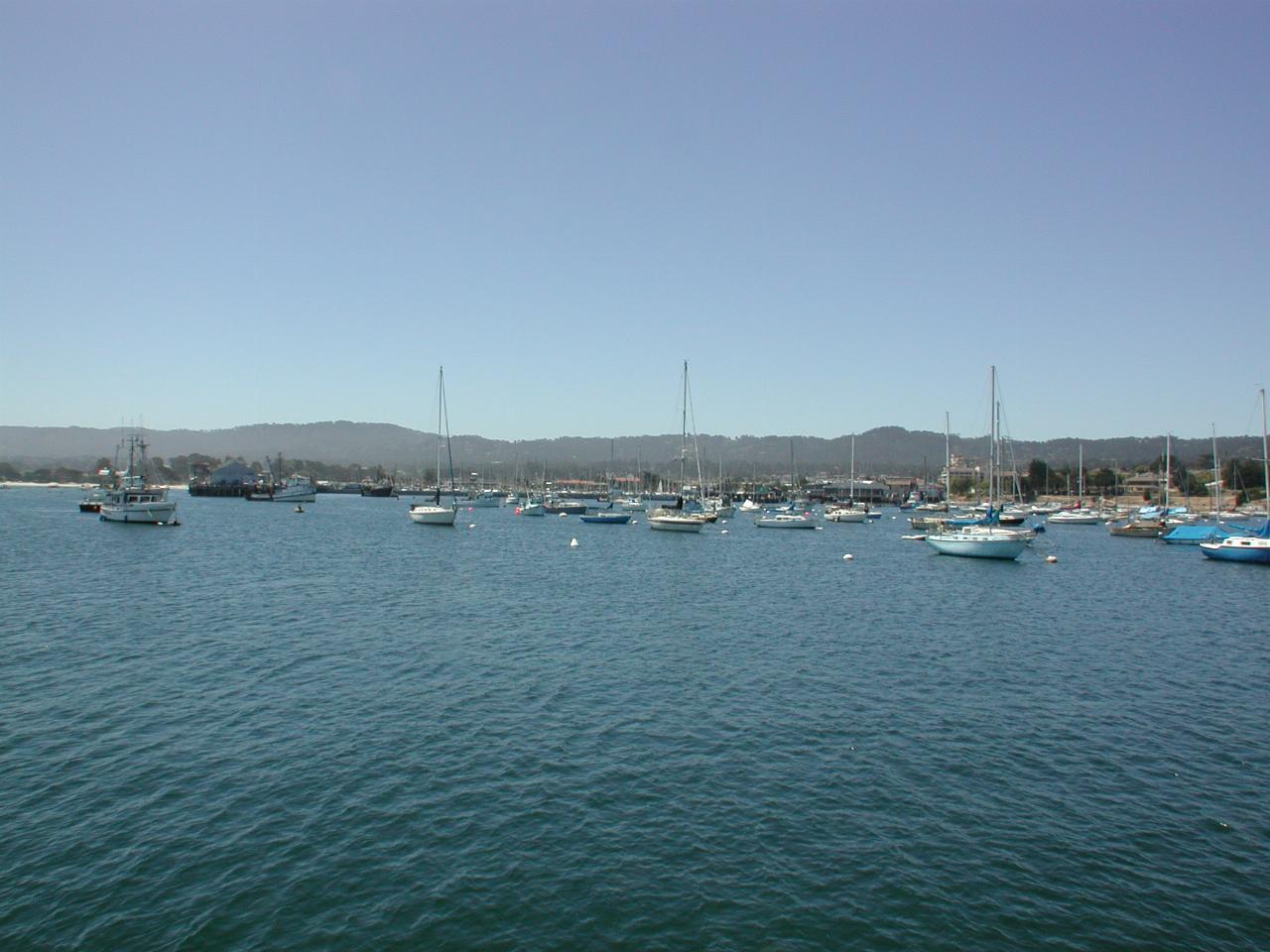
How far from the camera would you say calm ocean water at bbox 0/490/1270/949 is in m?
12.5

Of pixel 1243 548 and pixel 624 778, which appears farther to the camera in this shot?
pixel 1243 548

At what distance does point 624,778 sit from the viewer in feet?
58.5

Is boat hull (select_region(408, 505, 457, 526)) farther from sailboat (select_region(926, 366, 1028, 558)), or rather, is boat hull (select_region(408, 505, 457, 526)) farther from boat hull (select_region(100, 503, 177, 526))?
sailboat (select_region(926, 366, 1028, 558))

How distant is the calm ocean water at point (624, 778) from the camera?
12.5 m

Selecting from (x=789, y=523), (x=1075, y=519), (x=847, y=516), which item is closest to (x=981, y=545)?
(x=789, y=523)

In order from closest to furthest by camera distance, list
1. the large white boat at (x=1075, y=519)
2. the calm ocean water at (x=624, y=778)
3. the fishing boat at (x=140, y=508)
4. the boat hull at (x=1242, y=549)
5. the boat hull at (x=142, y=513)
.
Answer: the calm ocean water at (x=624, y=778)
the boat hull at (x=1242, y=549)
the boat hull at (x=142, y=513)
the fishing boat at (x=140, y=508)
the large white boat at (x=1075, y=519)

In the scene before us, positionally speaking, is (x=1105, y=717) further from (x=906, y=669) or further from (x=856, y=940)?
(x=856, y=940)

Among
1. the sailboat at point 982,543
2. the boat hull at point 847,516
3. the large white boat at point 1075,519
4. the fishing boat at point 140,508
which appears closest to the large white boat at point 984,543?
the sailboat at point 982,543

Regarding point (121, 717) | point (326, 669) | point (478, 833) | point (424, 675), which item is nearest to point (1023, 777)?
point (478, 833)

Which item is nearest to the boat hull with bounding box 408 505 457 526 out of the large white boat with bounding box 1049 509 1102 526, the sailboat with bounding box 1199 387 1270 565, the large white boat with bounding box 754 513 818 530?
the large white boat with bounding box 754 513 818 530

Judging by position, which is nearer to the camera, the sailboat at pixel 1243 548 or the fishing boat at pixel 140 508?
the sailboat at pixel 1243 548

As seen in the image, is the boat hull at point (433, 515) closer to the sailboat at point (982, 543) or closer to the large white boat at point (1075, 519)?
the sailboat at point (982, 543)

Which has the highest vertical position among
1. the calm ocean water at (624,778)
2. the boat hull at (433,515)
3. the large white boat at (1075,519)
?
the boat hull at (433,515)

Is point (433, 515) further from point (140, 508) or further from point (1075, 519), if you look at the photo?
point (1075, 519)
